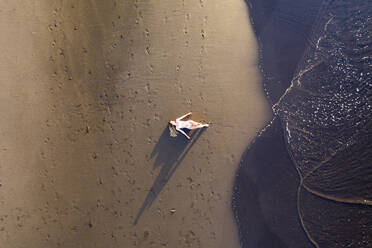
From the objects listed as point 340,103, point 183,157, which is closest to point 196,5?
point 183,157

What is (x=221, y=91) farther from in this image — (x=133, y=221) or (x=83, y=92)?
(x=133, y=221)

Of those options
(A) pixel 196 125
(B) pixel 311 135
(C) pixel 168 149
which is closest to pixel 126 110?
(C) pixel 168 149

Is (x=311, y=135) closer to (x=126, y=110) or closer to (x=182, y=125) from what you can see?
(x=182, y=125)

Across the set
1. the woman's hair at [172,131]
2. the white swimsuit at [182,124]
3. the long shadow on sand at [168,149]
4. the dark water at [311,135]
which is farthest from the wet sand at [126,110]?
the dark water at [311,135]

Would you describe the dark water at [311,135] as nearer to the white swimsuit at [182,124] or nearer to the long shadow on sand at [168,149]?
the long shadow on sand at [168,149]

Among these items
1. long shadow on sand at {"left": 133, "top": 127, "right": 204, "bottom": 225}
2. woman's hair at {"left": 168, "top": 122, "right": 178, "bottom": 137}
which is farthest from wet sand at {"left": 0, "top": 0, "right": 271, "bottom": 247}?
woman's hair at {"left": 168, "top": 122, "right": 178, "bottom": 137}
